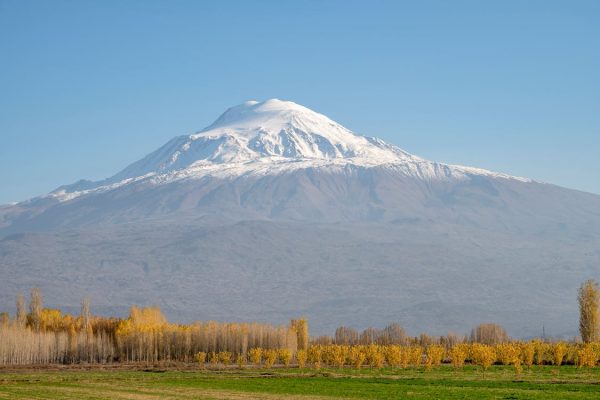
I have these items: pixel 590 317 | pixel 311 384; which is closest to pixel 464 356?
pixel 590 317

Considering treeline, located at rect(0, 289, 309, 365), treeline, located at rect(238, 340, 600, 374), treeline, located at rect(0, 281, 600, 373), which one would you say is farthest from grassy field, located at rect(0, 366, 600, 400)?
treeline, located at rect(0, 289, 309, 365)

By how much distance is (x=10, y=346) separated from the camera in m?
75.9

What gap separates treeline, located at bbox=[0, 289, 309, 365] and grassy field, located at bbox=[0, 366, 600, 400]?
15.6m

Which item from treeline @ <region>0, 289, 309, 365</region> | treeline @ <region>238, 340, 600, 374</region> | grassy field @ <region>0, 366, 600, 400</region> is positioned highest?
treeline @ <region>0, 289, 309, 365</region>

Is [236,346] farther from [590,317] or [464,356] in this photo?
[590,317]

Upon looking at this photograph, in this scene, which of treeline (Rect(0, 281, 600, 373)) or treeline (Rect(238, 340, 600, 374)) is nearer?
treeline (Rect(238, 340, 600, 374))

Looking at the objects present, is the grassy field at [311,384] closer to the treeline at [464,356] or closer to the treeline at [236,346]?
the treeline at [464,356]

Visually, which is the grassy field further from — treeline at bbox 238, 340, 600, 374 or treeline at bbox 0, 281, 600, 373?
treeline at bbox 0, 281, 600, 373

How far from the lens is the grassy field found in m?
40.8

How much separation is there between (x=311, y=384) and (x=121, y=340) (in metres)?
36.9

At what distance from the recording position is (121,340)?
82.2 meters

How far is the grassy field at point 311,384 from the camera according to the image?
4075 cm

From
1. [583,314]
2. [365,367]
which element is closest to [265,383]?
[365,367]

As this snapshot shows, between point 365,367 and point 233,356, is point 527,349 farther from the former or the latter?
point 233,356
